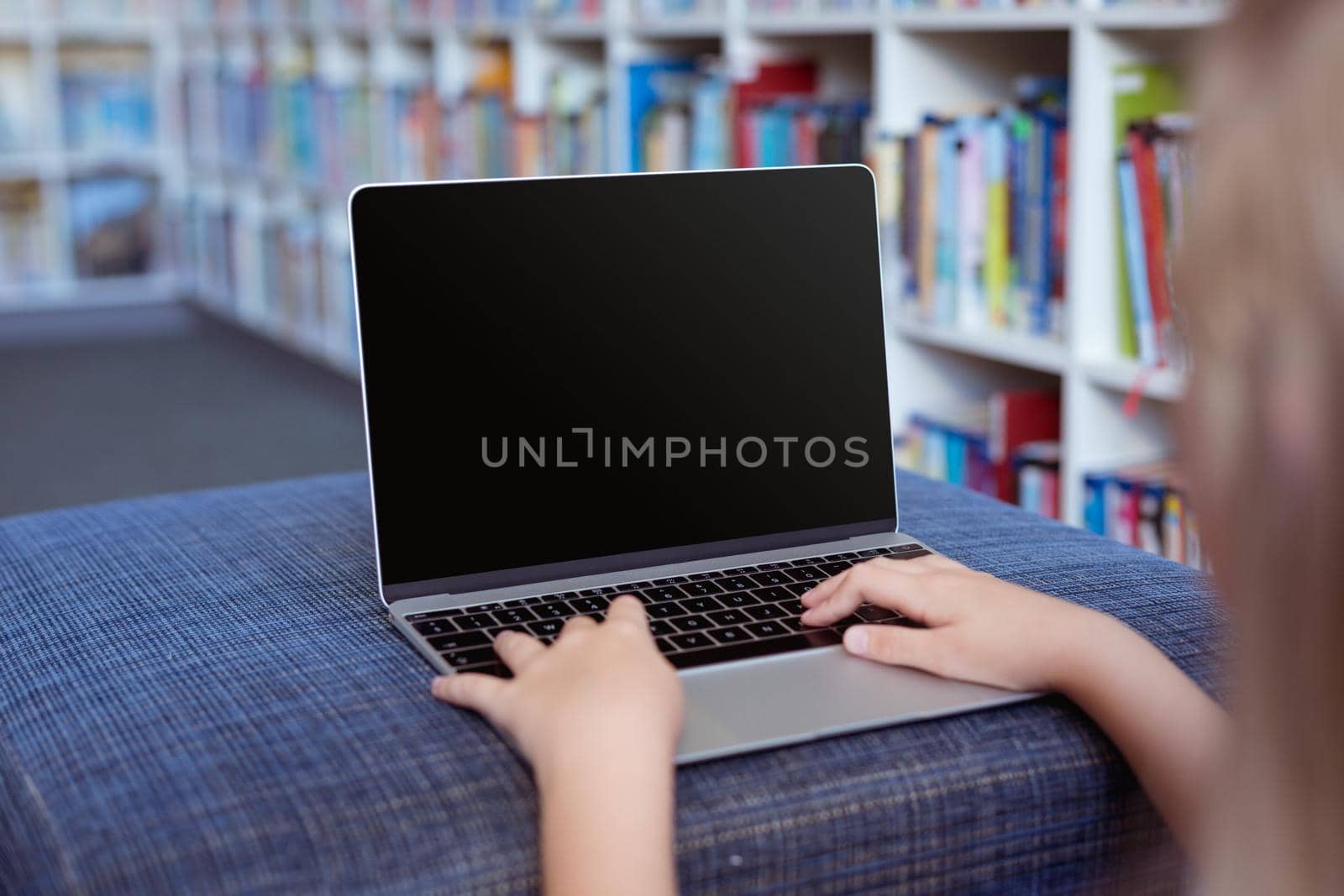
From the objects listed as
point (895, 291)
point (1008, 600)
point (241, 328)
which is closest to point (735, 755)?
point (1008, 600)

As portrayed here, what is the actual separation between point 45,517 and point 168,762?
47cm

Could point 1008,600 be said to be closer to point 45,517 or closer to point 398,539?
point 398,539

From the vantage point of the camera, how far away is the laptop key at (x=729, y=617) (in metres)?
0.76

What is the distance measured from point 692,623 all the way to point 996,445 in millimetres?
1390

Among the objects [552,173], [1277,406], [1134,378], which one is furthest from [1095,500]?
[552,173]

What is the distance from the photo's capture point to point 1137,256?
176 centimetres

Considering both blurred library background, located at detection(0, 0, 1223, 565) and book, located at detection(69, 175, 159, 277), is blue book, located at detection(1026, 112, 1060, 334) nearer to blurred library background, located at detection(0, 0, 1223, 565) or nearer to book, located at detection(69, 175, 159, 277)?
blurred library background, located at detection(0, 0, 1223, 565)

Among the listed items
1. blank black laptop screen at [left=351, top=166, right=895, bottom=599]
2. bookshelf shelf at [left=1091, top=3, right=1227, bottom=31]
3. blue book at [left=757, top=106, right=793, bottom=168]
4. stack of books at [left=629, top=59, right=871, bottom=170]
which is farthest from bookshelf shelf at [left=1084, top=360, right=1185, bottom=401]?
blank black laptop screen at [left=351, top=166, right=895, bottom=599]

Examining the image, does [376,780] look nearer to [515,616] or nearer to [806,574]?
[515,616]

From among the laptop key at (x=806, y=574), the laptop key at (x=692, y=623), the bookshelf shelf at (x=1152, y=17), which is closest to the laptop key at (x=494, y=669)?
the laptop key at (x=692, y=623)

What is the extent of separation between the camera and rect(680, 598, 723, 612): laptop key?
785mm

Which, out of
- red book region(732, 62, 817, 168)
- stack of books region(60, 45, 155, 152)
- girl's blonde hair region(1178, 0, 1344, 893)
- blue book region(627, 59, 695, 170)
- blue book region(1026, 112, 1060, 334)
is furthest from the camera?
stack of books region(60, 45, 155, 152)

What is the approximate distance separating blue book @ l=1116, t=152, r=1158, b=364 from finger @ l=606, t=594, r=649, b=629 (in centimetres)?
120

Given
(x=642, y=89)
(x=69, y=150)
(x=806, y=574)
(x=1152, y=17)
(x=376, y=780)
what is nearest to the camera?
(x=376, y=780)
